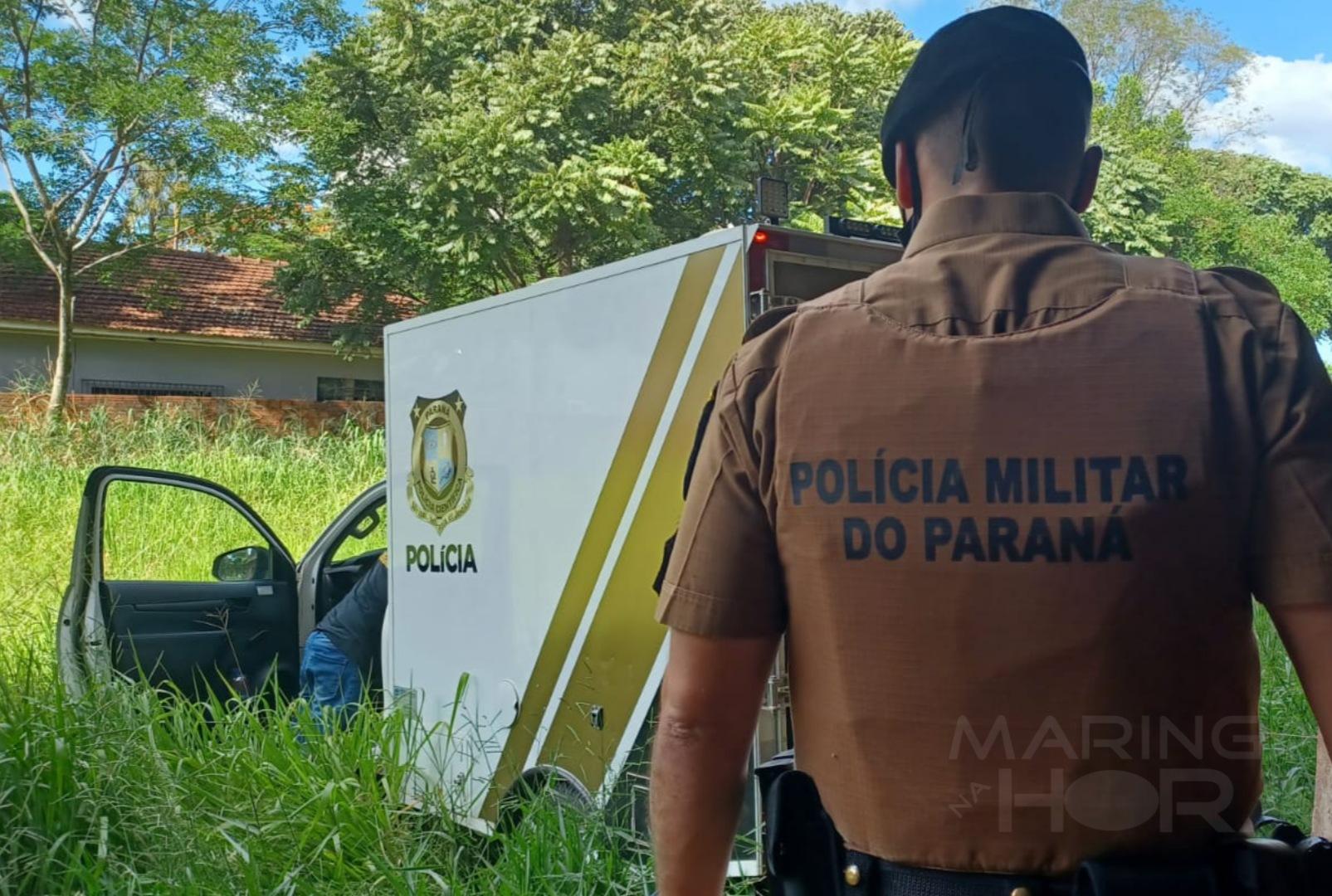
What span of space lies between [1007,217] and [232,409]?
1548 centimetres

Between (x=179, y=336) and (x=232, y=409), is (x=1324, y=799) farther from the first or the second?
(x=179, y=336)

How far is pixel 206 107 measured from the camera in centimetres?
1361

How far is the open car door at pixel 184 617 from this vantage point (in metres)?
4.52

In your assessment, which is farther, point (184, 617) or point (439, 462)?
point (184, 617)

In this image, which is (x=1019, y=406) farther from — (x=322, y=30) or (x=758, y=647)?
(x=322, y=30)

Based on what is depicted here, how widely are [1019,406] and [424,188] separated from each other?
13.5 m

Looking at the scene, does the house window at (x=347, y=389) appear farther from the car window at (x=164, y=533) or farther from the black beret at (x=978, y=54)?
the black beret at (x=978, y=54)

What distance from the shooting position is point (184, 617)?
16.2ft

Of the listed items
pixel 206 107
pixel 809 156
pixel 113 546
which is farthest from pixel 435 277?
pixel 113 546

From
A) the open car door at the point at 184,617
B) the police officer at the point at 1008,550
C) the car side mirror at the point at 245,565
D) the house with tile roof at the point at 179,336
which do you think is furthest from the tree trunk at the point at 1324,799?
the house with tile roof at the point at 179,336

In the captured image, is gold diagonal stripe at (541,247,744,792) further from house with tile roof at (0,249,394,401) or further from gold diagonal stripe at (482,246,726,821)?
house with tile roof at (0,249,394,401)

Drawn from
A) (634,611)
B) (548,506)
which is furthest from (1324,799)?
(548,506)

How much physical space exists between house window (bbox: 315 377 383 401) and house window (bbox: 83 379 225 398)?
5.42 feet

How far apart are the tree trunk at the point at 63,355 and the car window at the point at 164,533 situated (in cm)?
462
